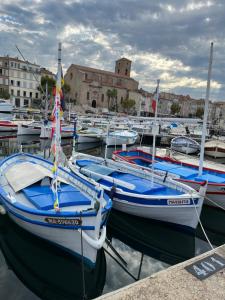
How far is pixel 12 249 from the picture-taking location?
8008 mm

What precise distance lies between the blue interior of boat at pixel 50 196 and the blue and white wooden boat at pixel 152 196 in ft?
4.91

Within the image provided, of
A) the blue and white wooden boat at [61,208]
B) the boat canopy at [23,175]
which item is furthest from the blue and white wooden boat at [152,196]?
the boat canopy at [23,175]

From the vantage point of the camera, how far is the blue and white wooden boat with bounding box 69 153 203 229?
916 centimetres

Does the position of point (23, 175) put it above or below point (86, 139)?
above

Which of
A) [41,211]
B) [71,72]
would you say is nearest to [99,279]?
[41,211]

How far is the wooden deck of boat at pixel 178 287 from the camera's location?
15.3 ft

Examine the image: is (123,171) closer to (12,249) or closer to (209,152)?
(12,249)

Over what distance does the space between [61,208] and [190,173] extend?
26.0 ft

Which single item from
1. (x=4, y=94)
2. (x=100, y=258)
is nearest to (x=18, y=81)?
(x=4, y=94)

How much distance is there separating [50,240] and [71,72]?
97.0m

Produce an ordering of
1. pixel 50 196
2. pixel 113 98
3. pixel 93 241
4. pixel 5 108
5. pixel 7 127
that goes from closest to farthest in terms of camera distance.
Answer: pixel 93 241 < pixel 50 196 < pixel 7 127 < pixel 5 108 < pixel 113 98

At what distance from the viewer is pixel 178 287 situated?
496 cm

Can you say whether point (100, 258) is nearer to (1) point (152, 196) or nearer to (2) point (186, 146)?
(1) point (152, 196)

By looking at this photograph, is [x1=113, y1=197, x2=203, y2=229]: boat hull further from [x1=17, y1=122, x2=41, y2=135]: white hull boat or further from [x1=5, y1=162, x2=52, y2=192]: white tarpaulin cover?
[x1=17, y1=122, x2=41, y2=135]: white hull boat
